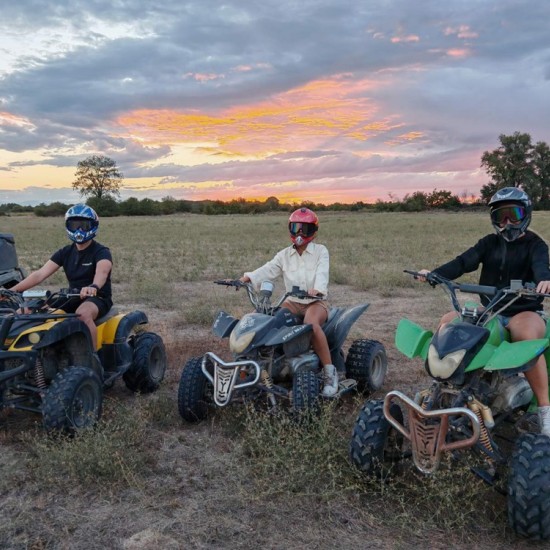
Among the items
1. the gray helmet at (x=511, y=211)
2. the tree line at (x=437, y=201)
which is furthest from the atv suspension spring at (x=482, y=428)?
the tree line at (x=437, y=201)

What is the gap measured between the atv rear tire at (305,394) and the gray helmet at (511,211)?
200 centimetres

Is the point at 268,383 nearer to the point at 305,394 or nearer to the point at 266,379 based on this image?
the point at 266,379

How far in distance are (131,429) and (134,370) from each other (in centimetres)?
147

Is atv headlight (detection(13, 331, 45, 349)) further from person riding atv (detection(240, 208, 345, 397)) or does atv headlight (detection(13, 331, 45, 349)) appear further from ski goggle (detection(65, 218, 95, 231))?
person riding atv (detection(240, 208, 345, 397))

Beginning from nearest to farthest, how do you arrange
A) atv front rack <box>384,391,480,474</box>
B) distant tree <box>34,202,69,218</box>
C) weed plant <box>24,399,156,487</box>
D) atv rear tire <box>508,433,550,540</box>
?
atv rear tire <box>508,433,550,540</box>
atv front rack <box>384,391,480,474</box>
weed plant <box>24,399,156,487</box>
distant tree <box>34,202,69,218</box>

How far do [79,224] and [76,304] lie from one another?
0.80 m

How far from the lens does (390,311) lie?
36.8 feet

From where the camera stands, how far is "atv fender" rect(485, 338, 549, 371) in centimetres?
398

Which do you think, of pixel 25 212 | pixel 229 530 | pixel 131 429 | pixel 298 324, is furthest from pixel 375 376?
pixel 25 212

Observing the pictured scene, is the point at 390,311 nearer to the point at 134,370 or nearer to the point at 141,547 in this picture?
the point at 134,370

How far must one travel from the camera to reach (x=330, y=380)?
18.7 feet

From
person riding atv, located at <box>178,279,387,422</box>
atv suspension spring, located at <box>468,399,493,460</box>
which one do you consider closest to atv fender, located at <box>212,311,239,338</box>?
person riding atv, located at <box>178,279,387,422</box>

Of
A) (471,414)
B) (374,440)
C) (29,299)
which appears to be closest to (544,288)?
(471,414)

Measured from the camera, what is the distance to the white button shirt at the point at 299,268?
620 cm
